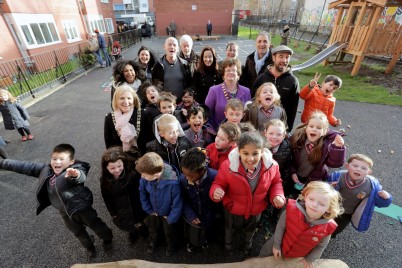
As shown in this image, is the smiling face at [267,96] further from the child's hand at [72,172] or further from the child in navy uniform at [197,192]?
the child's hand at [72,172]

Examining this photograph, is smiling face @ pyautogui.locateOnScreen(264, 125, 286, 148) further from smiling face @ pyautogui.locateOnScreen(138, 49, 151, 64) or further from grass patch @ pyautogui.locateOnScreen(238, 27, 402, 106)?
grass patch @ pyautogui.locateOnScreen(238, 27, 402, 106)

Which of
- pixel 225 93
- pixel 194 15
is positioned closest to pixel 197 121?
pixel 225 93

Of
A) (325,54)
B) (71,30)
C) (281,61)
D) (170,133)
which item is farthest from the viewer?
(71,30)

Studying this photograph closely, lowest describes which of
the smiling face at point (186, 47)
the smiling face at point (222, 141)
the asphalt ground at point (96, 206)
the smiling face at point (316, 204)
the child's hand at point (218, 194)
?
the asphalt ground at point (96, 206)

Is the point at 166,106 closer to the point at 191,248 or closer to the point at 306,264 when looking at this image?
the point at 191,248

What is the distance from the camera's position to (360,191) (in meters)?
2.29

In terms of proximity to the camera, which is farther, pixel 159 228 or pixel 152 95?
pixel 152 95

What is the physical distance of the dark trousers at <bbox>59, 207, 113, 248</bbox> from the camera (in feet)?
7.95

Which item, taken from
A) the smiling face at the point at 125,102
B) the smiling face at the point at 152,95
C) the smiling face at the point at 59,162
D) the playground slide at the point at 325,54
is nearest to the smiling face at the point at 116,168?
the smiling face at the point at 59,162

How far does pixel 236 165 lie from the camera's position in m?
2.07

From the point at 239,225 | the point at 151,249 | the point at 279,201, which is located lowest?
the point at 151,249

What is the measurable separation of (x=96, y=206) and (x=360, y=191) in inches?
149

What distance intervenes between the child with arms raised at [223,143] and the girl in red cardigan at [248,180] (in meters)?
0.30

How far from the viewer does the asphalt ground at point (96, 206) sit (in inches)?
107
